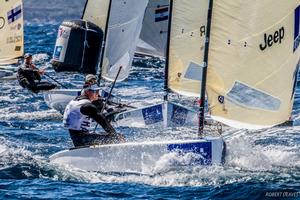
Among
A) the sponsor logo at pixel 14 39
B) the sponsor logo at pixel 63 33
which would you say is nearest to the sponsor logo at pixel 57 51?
the sponsor logo at pixel 63 33

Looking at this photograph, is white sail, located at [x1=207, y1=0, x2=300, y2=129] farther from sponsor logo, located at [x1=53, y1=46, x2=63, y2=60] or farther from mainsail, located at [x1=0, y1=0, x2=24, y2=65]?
mainsail, located at [x1=0, y1=0, x2=24, y2=65]

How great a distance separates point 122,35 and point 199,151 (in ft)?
32.5

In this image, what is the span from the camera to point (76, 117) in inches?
574

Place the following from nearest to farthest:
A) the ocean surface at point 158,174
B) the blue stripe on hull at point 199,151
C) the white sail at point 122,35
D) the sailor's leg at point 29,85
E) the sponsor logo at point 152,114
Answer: the ocean surface at point 158,174 < the blue stripe on hull at point 199,151 < the sponsor logo at point 152,114 < the sailor's leg at point 29,85 < the white sail at point 122,35

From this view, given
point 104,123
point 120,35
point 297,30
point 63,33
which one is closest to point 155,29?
point 63,33

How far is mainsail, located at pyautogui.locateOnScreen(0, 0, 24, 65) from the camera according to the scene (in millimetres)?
28312

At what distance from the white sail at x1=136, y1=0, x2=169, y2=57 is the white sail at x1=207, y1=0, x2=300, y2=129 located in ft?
59.4

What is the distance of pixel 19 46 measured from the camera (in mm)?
28484

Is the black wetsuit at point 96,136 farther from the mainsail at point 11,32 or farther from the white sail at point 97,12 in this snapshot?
the mainsail at point 11,32

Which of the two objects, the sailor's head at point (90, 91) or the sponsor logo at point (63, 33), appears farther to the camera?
the sponsor logo at point (63, 33)

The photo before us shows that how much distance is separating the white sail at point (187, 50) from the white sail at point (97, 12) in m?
4.45

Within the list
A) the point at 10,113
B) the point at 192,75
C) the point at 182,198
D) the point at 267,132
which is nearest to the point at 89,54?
the point at 10,113

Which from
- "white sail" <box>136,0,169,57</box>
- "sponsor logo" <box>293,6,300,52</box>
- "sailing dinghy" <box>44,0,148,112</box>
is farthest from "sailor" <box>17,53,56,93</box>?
"sponsor logo" <box>293,6,300,52</box>

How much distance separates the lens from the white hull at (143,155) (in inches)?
551
